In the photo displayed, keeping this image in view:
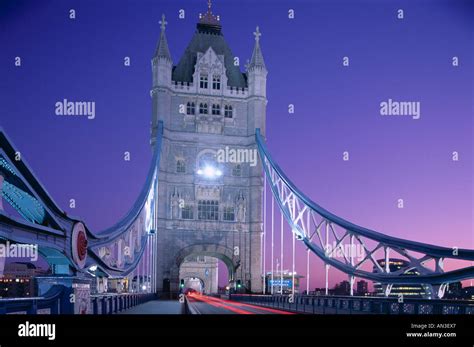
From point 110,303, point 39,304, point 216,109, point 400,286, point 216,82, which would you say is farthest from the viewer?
point 216,82

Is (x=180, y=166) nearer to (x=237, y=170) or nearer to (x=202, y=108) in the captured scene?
(x=237, y=170)

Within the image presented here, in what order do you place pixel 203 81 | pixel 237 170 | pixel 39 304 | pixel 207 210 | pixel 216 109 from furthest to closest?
1. pixel 203 81
2. pixel 216 109
3. pixel 237 170
4. pixel 207 210
5. pixel 39 304

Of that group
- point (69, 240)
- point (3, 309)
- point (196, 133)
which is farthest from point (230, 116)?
point (3, 309)

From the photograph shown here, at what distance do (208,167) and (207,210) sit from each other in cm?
357

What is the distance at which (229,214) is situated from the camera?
178 ft

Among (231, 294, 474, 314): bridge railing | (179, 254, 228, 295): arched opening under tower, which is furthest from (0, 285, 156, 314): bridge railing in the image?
(179, 254, 228, 295): arched opening under tower

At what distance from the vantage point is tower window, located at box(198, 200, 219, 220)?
53875 mm

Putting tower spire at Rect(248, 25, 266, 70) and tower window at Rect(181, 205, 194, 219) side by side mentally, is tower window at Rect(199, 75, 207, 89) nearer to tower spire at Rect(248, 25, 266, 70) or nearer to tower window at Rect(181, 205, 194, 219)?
tower spire at Rect(248, 25, 266, 70)

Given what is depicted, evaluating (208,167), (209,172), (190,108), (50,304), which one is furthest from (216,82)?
(50,304)

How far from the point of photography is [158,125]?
53.6 m

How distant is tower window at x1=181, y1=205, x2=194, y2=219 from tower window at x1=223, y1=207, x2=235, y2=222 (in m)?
2.78

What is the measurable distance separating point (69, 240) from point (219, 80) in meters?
45.1

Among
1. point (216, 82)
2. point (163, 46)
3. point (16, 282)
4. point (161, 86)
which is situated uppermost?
point (163, 46)
